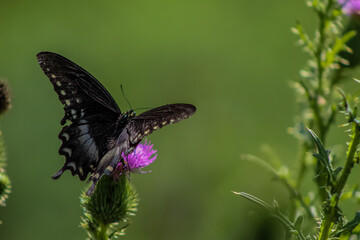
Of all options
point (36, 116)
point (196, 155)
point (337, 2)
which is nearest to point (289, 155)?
point (196, 155)

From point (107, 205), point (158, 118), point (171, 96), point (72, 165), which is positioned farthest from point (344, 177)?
point (171, 96)

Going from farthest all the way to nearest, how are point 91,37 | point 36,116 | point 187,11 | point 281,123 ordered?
point 187,11
point 91,37
point 281,123
point 36,116

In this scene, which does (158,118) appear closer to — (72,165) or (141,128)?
(141,128)

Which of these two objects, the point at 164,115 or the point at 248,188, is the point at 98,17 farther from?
the point at 164,115

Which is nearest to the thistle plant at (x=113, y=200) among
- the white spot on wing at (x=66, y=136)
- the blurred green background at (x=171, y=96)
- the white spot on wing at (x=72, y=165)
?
the white spot on wing at (x=72, y=165)

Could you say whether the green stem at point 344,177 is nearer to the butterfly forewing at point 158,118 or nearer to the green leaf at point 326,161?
the green leaf at point 326,161

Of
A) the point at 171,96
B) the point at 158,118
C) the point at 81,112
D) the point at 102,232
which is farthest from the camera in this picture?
the point at 171,96

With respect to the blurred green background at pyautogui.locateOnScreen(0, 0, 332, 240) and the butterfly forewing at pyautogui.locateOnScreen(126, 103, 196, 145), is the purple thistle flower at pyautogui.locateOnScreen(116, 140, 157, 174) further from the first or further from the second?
the blurred green background at pyautogui.locateOnScreen(0, 0, 332, 240)
